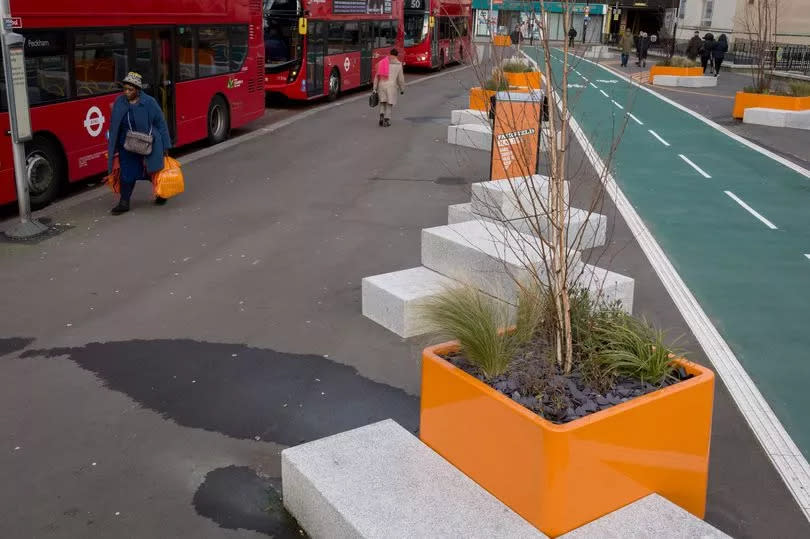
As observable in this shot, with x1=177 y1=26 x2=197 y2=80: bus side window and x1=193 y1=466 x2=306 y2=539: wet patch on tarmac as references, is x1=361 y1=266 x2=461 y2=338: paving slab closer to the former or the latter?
x1=193 y1=466 x2=306 y2=539: wet patch on tarmac

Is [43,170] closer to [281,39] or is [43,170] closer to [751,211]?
[751,211]

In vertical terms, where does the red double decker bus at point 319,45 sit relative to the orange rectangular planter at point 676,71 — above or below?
above

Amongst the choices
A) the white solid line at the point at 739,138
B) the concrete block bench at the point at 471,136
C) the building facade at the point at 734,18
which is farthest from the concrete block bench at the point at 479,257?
the building facade at the point at 734,18

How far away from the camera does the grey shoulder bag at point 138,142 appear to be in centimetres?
1191

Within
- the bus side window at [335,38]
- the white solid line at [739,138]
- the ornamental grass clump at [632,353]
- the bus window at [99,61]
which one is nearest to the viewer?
the ornamental grass clump at [632,353]

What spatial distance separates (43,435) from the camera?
600cm

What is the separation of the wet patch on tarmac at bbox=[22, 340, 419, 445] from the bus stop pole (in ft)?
13.4

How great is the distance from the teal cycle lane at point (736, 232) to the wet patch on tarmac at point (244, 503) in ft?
9.43

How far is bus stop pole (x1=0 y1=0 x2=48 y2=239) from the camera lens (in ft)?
34.1

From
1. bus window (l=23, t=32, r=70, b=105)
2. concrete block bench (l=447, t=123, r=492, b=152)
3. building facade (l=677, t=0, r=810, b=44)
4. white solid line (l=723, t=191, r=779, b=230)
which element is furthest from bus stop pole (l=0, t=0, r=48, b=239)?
building facade (l=677, t=0, r=810, b=44)

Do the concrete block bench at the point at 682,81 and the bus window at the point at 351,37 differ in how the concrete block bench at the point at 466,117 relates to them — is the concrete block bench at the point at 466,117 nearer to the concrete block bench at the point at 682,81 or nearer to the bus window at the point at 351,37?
the bus window at the point at 351,37

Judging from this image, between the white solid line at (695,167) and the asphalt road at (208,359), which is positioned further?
the white solid line at (695,167)

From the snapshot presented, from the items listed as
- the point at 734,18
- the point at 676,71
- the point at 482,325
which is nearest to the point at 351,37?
the point at 676,71

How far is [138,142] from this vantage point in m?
11.9
